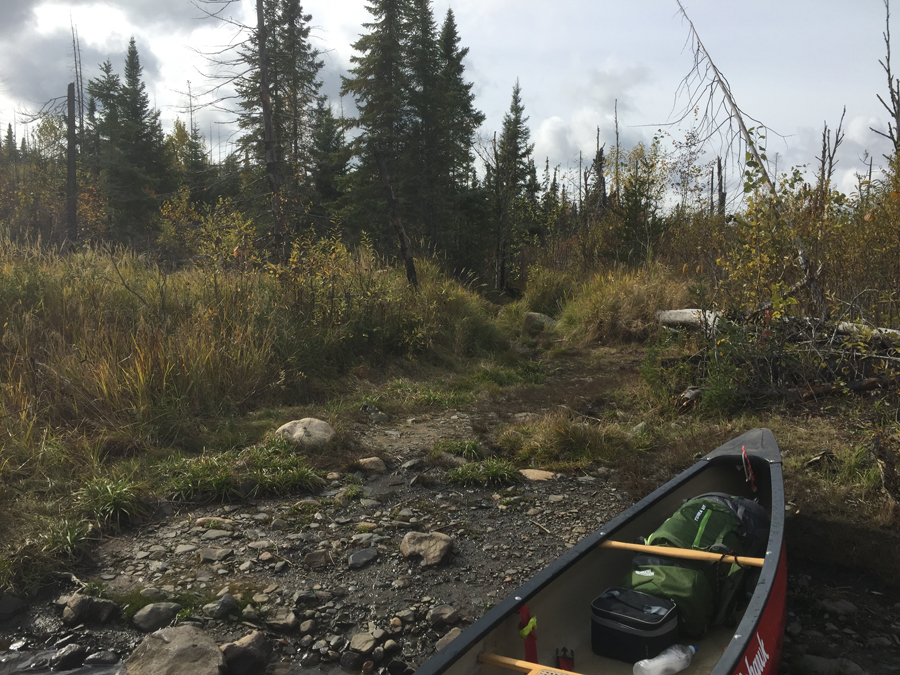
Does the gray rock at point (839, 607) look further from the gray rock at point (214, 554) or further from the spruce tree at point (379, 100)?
the spruce tree at point (379, 100)

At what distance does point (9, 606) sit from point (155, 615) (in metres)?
0.78

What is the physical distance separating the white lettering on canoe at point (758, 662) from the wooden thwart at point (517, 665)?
60 centimetres

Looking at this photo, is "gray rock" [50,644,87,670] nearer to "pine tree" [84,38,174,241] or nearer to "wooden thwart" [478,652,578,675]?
"wooden thwart" [478,652,578,675]

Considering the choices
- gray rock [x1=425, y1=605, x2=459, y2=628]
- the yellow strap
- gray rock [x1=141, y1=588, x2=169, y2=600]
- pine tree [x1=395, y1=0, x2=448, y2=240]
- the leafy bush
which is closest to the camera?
the yellow strap

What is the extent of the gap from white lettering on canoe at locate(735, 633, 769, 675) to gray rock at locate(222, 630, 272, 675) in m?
2.01

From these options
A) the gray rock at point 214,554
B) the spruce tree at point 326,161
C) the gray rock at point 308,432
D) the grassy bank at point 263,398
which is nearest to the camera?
the gray rock at point 214,554

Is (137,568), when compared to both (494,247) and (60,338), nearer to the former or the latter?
(60,338)

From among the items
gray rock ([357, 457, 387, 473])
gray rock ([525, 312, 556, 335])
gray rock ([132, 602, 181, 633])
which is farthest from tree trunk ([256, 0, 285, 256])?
gray rock ([132, 602, 181, 633])

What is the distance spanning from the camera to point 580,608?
9.30 ft

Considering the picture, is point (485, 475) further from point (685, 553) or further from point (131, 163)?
point (131, 163)

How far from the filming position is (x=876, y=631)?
9.71ft

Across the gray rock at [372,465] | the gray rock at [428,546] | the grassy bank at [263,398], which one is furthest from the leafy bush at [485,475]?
the gray rock at [428,546]

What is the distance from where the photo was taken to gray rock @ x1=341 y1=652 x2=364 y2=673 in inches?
105

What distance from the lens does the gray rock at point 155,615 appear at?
2.89 m
